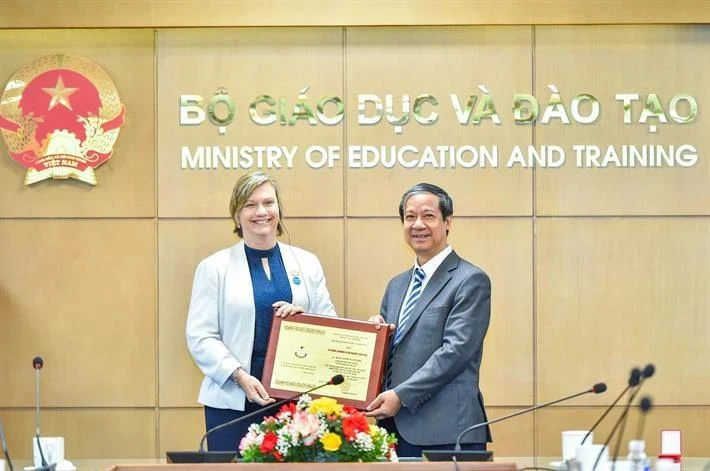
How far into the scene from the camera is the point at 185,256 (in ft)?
21.2

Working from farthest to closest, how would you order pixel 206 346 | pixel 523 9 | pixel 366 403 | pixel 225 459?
pixel 523 9 < pixel 206 346 < pixel 366 403 < pixel 225 459

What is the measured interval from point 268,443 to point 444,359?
1.22 meters

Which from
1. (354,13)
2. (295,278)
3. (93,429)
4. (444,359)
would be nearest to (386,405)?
(444,359)

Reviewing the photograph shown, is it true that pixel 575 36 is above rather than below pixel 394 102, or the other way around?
above

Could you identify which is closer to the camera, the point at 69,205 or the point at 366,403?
the point at 366,403

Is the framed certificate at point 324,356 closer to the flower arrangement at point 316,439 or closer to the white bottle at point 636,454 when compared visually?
the flower arrangement at point 316,439

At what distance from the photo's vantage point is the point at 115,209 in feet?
21.2

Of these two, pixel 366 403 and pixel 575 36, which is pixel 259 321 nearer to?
pixel 366 403

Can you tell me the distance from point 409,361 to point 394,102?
2.07m

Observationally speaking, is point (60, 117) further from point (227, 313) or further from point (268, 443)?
point (268, 443)

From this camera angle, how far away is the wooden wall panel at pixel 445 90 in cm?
643

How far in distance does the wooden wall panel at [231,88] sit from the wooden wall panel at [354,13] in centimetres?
10

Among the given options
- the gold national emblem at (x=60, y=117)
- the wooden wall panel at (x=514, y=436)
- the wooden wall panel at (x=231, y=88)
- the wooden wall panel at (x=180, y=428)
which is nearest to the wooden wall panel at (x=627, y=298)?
the wooden wall panel at (x=514, y=436)

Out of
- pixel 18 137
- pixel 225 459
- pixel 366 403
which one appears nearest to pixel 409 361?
pixel 366 403
